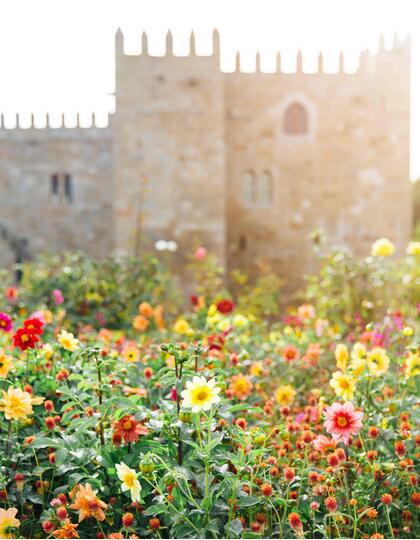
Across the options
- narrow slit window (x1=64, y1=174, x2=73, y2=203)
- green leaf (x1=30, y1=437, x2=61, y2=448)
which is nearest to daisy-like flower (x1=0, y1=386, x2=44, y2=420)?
green leaf (x1=30, y1=437, x2=61, y2=448)

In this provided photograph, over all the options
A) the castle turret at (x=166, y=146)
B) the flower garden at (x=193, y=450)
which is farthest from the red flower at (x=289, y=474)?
the castle turret at (x=166, y=146)

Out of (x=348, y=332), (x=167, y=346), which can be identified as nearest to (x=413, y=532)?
(x=167, y=346)

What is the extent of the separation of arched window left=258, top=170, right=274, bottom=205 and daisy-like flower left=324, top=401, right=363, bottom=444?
1051 cm

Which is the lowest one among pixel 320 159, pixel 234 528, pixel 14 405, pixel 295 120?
pixel 234 528

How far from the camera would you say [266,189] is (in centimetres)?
1291

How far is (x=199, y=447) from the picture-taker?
2391 millimetres

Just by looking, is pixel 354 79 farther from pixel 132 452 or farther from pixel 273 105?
pixel 132 452

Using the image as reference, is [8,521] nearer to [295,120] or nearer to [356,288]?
[356,288]

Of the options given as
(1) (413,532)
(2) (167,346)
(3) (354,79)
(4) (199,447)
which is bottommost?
(1) (413,532)

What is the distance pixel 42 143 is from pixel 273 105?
16.0ft

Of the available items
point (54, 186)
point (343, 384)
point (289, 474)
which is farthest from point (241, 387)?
point (54, 186)

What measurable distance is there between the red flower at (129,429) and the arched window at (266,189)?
10.5 m

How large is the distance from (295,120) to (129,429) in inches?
433

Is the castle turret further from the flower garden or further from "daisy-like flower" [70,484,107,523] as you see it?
"daisy-like flower" [70,484,107,523]
